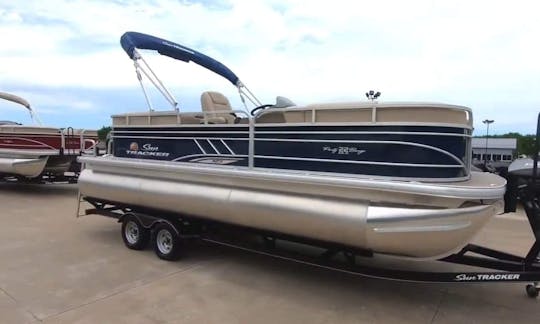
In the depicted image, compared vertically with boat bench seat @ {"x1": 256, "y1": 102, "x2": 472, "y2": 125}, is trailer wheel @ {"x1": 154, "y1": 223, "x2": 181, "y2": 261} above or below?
below

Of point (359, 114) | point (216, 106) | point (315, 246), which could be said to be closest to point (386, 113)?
point (359, 114)

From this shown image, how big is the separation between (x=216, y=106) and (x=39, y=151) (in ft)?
22.3

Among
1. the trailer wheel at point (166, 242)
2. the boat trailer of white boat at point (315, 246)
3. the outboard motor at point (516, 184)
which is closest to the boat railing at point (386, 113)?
the outboard motor at point (516, 184)

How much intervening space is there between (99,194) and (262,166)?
2.80m

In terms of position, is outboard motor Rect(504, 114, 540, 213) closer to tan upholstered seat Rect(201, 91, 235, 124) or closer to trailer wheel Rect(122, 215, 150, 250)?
tan upholstered seat Rect(201, 91, 235, 124)

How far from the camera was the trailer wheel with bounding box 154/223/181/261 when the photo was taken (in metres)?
5.44

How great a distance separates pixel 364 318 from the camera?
3.92m

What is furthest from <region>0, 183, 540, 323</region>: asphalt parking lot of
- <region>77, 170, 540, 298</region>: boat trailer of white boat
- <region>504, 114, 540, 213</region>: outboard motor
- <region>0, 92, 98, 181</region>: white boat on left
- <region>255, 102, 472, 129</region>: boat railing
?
<region>0, 92, 98, 181</region>: white boat on left

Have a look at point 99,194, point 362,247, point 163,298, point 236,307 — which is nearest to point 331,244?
point 362,247

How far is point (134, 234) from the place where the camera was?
240 inches

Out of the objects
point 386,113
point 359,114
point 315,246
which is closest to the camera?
point 386,113

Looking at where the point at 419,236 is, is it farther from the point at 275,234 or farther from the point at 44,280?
Answer: the point at 44,280

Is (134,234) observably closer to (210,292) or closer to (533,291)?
(210,292)

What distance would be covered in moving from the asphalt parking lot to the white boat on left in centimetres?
503
